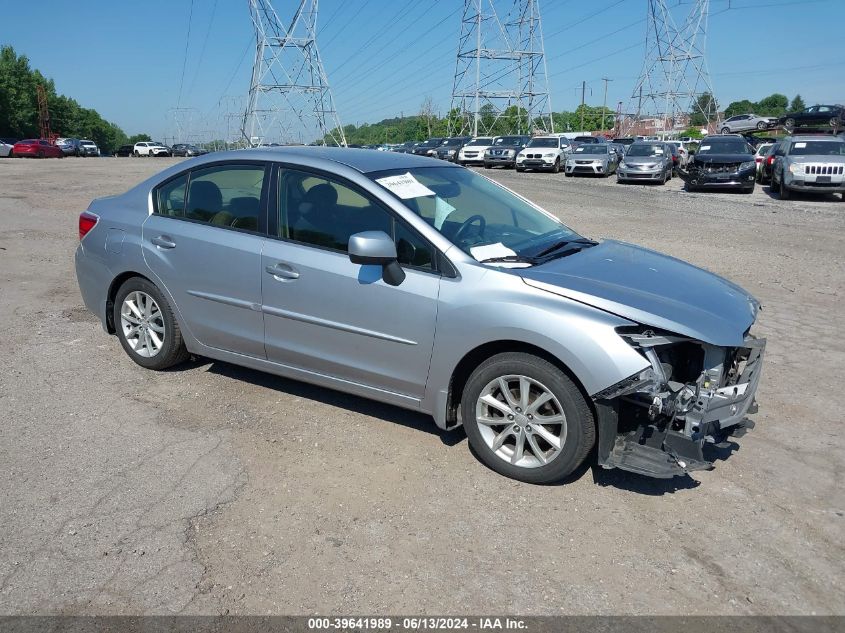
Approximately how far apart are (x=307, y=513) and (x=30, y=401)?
259 centimetres

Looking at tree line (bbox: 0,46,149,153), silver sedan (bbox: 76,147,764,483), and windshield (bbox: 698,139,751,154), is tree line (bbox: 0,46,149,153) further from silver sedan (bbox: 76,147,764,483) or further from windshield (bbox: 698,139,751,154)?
silver sedan (bbox: 76,147,764,483)

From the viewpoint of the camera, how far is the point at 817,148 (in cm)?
1875

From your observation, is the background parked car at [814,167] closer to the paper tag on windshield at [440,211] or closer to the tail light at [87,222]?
the paper tag on windshield at [440,211]

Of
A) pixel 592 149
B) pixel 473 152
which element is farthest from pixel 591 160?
pixel 473 152

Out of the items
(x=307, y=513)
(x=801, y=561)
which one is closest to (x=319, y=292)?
(x=307, y=513)

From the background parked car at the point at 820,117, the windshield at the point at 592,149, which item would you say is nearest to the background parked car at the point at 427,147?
the windshield at the point at 592,149

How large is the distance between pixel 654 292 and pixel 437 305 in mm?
1193

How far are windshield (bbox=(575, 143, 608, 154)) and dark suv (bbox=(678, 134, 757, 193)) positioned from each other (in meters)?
7.50

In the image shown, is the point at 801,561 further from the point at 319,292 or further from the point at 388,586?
the point at 319,292

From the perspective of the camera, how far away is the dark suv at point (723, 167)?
20.7m

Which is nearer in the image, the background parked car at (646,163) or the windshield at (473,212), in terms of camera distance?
the windshield at (473,212)

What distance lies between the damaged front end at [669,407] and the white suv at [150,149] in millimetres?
75119

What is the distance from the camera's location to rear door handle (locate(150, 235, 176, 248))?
16.6ft

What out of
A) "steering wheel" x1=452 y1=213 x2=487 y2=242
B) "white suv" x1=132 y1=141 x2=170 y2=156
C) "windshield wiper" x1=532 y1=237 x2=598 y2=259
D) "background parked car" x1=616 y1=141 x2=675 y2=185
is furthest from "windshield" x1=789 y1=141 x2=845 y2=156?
"white suv" x1=132 y1=141 x2=170 y2=156
